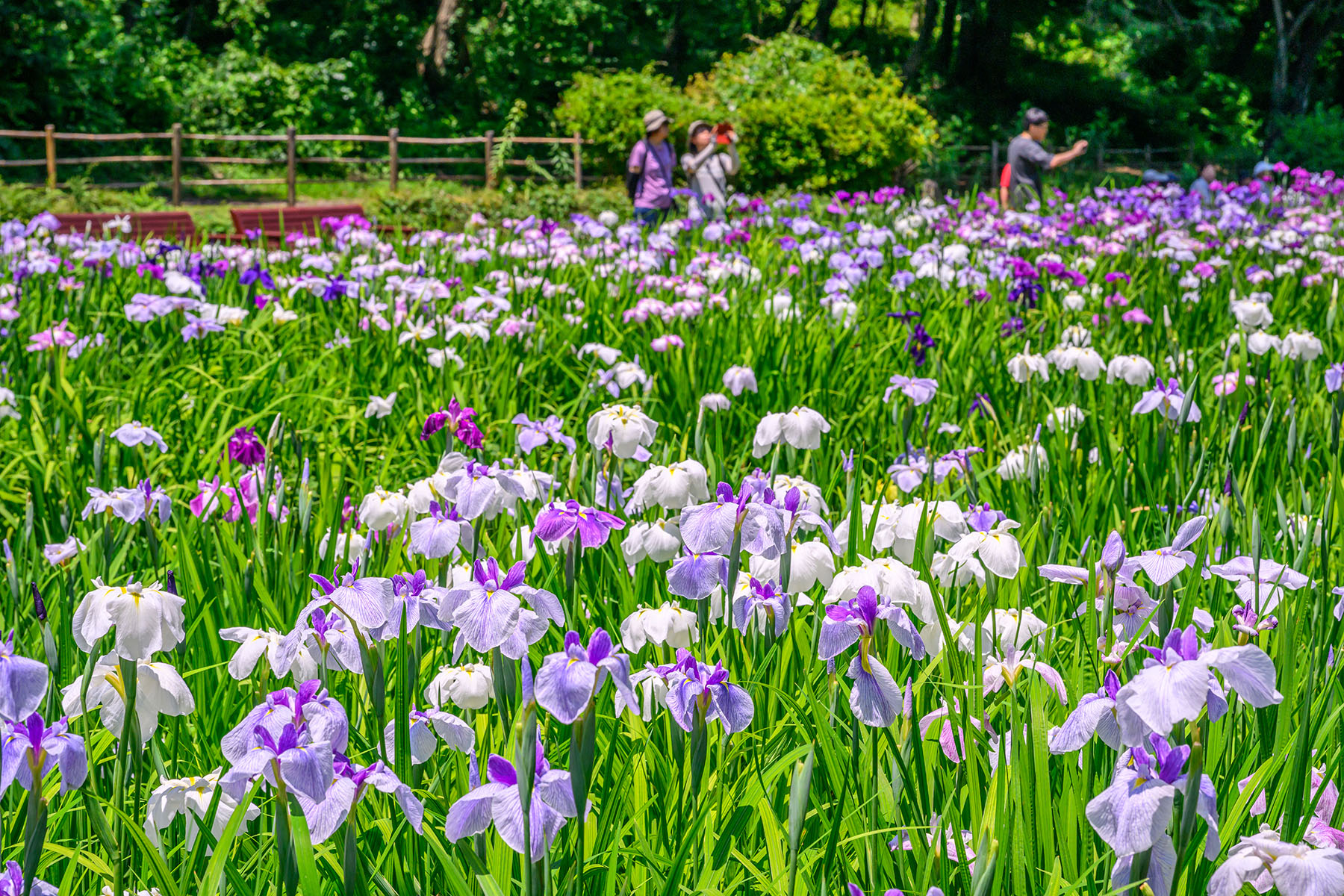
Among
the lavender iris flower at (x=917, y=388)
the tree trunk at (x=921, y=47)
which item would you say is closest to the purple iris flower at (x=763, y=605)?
the lavender iris flower at (x=917, y=388)

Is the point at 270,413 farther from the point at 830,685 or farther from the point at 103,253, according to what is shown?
the point at 830,685

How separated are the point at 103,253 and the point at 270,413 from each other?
2163 mm

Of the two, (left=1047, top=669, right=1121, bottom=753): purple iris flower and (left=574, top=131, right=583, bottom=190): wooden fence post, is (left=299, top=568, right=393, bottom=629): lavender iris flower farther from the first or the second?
(left=574, top=131, right=583, bottom=190): wooden fence post

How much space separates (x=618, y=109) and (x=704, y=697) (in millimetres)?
17185

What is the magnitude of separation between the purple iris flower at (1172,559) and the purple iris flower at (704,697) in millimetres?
539

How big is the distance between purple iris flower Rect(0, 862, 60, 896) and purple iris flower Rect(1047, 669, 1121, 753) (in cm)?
96

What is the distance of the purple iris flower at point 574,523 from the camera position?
5.13 ft

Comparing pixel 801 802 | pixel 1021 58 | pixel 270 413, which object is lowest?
pixel 270 413

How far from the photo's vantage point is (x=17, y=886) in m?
1.07

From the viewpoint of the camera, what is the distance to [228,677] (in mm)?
1771

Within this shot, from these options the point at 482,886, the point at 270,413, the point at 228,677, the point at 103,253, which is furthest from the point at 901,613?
the point at 103,253

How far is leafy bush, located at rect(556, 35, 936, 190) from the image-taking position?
16.2 m

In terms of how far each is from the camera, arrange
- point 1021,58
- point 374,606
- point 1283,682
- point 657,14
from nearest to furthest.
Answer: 1. point 374,606
2. point 1283,682
3. point 657,14
4. point 1021,58

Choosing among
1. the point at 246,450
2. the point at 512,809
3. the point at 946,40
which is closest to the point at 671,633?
the point at 512,809
